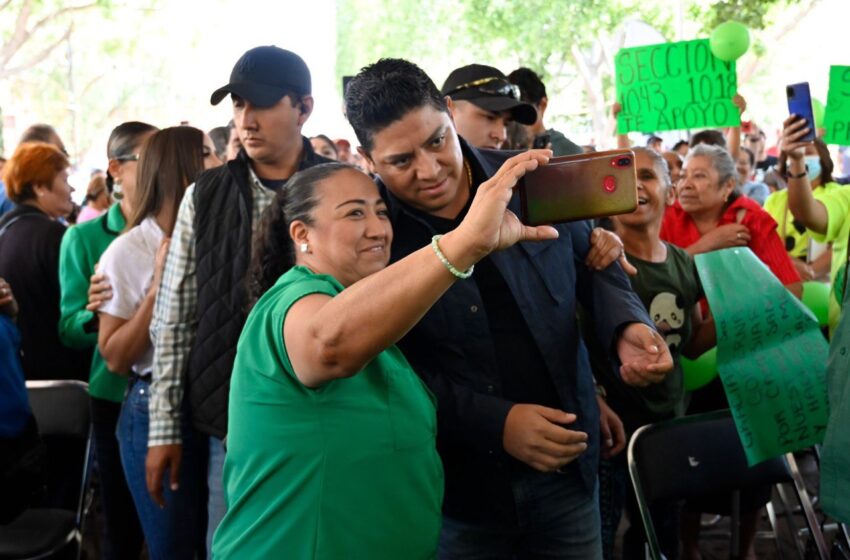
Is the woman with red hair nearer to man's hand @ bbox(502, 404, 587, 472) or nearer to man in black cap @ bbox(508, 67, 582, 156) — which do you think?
man in black cap @ bbox(508, 67, 582, 156)

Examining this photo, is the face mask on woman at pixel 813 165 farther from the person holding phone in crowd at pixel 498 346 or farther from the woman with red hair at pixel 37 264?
the woman with red hair at pixel 37 264

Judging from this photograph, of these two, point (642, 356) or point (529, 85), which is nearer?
point (642, 356)

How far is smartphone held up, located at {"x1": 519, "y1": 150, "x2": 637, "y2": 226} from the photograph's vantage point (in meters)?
1.68

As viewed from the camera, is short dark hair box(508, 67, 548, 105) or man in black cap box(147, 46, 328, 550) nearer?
man in black cap box(147, 46, 328, 550)

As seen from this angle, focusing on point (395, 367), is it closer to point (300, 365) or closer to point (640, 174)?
point (300, 365)

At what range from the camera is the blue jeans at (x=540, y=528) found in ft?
6.94

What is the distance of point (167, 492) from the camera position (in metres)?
2.71

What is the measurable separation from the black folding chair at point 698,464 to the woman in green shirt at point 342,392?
1.00 metres

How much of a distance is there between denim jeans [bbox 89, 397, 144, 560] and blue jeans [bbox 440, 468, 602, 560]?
5.37 feet

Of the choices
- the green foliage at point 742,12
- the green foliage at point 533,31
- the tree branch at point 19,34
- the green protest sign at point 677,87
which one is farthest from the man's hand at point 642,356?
the tree branch at point 19,34

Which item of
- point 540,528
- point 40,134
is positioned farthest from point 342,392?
point 40,134

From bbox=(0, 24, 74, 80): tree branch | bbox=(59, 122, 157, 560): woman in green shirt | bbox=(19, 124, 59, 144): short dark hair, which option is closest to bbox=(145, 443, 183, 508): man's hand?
bbox=(59, 122, 157, 560): woman in green shirt

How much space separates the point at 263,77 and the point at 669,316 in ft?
5.07

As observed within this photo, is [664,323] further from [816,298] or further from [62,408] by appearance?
[62,408]
